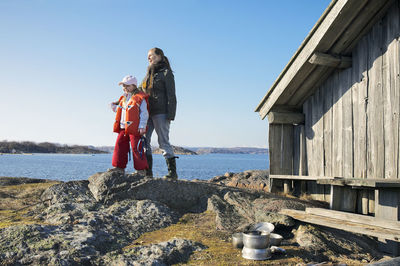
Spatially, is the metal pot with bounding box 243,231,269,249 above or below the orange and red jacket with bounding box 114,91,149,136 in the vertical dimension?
below

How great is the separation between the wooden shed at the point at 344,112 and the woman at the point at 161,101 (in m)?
2.20

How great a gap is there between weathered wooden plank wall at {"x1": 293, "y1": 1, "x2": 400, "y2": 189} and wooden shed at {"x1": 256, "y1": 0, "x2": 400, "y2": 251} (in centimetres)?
2

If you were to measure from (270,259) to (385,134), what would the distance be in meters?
3.42

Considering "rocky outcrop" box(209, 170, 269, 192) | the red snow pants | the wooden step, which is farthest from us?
"rocky outcrop" box(209, 170, 269, 192)

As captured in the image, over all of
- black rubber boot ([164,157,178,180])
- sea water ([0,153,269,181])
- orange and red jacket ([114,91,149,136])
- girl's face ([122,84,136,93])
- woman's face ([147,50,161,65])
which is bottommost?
sea water ([0,153,269,181])

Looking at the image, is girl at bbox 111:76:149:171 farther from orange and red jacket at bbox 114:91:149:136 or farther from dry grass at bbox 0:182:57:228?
dry grass at bbox 0:182:57:228

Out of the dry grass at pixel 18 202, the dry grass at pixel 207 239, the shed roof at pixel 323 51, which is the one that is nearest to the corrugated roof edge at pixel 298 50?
the shed roof at pixel 323 51

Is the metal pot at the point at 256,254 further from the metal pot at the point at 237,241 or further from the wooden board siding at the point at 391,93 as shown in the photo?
the wooden board siding at the point at 391,93

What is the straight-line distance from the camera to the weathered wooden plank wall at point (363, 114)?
6.27 meters

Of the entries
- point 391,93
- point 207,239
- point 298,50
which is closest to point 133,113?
point 207,239

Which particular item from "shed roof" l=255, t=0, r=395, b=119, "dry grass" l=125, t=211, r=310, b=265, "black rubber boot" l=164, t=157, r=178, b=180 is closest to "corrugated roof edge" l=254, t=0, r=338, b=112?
"shed roof" l=255, t=0, r=395, b=119

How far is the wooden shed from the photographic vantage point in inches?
245

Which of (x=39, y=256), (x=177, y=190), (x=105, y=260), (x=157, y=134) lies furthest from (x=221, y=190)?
(x=39, y=256)

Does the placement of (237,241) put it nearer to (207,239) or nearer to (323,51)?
(207,239)
